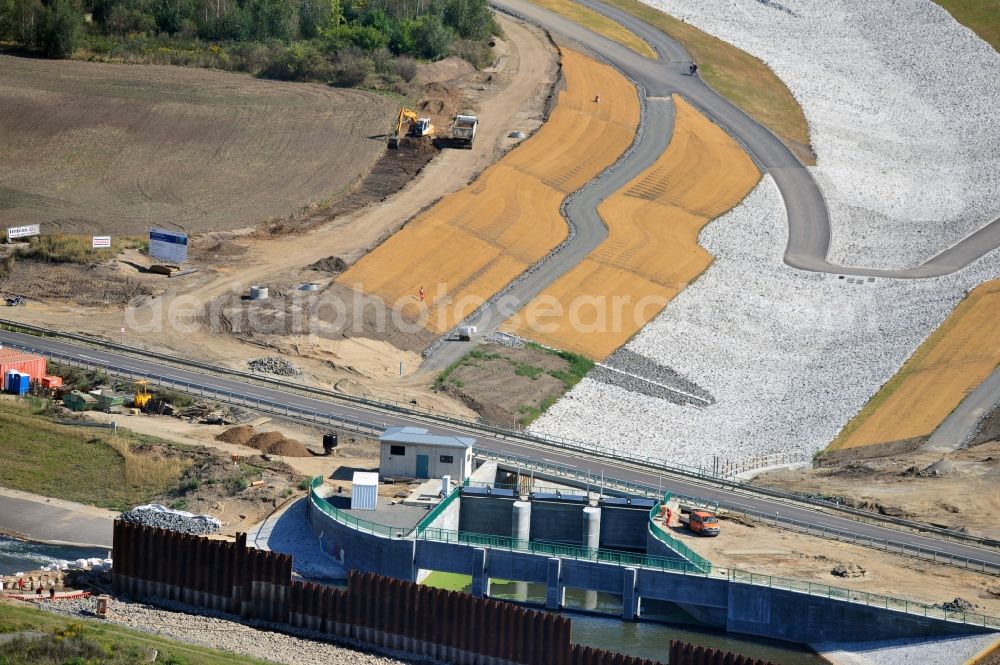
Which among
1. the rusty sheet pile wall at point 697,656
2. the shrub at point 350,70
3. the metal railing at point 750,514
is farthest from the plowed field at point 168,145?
the rusty sheet pile wall at point 697,656

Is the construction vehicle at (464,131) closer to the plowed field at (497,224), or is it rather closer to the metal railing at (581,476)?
the plowed field at (497,224)

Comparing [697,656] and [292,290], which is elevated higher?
[292,290]

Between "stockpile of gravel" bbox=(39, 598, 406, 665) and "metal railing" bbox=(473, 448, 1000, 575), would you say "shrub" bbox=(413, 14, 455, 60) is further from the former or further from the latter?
"stockpile of gravel" bbox=(39, 598, 406, 665)

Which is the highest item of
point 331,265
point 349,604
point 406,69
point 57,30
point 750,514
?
point 57,30

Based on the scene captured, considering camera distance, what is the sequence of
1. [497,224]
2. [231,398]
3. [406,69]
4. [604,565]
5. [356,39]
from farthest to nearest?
[356,39] < [406,69] < [497,224] < [231,398] < [604,565]

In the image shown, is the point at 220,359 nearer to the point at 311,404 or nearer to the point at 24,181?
the point at 311,404

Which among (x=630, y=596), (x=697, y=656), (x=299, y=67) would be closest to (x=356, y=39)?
(x=299, y=67)

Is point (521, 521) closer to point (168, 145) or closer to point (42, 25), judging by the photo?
point (168, 145)

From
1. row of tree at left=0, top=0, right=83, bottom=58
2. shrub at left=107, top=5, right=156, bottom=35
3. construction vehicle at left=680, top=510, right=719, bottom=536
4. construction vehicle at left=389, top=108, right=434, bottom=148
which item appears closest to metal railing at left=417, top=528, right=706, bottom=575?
construction vehicle at left=680, top=510, right=719, bottom=536
